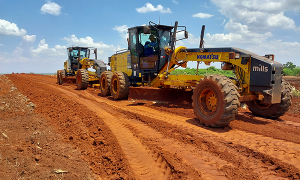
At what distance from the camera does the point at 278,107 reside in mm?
5984

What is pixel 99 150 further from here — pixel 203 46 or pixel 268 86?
pixel 203 46

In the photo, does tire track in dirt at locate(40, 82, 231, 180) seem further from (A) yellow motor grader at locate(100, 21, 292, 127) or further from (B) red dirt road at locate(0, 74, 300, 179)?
(A) yellow motor grader at locate(100, 21, 292, 127)

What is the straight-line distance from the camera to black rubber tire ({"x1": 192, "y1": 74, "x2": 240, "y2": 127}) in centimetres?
505

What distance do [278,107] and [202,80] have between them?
2229mm

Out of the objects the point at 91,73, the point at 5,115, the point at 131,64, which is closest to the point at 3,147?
the point at 5,115

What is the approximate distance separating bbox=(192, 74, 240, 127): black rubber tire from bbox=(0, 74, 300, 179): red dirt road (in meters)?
0.25

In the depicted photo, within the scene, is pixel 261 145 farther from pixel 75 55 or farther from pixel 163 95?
pixel 75 55

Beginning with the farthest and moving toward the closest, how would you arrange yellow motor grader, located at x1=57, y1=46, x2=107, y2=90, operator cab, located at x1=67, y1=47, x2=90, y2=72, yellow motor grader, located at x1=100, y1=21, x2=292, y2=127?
operator cab, located at x1=67, y1=47, x2=90, y2=72
yellow motor grader, located at x1=57, y1=46, x2=107, y2=90
yellow motor grader, located at x1=100, y1=21, x2=292, y2=127

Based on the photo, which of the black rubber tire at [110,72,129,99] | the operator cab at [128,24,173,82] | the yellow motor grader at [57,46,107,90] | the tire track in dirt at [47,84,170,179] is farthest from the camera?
the yellow motor grader at [57,46,107,90]

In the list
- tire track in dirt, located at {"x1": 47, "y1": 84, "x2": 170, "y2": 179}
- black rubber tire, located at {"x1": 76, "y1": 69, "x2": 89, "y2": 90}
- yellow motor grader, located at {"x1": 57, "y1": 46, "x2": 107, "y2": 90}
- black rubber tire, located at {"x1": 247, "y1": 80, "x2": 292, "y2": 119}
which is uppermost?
yellow motor grader, located at {"x1": 57, "y1": 46, "x2": 107, "y2": 90}

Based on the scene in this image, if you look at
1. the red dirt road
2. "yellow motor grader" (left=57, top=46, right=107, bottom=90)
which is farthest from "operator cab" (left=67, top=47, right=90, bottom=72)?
the red dirt road

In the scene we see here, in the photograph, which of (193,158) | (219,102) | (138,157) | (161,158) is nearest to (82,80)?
(219,102)

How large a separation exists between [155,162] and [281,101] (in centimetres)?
428

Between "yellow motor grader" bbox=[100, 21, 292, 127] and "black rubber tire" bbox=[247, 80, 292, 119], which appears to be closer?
"yellow motor grader" bbox=[100, 21, 292, 127]
